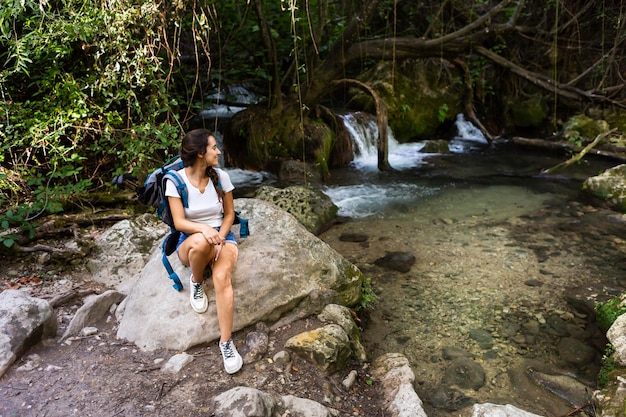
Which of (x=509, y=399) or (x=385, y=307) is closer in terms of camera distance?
(x=509, y=399)

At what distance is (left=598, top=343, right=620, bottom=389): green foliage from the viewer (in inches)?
129

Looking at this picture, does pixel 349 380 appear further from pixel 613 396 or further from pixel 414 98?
pixel 414 98

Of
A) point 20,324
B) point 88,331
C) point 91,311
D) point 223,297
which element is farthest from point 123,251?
point 223,297

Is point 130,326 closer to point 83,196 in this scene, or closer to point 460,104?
point 83,196

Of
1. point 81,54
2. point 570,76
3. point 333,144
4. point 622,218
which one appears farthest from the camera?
point 570,76

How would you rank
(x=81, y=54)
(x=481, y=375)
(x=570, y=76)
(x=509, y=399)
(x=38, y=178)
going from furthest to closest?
(x=570, y=76)
(x=81, y=54)
(x=38, y=178)
(x=481, y=375)
(x=509, y=399)

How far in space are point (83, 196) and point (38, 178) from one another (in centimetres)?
64

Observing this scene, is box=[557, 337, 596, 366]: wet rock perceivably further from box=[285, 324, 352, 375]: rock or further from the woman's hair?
the woman's hair

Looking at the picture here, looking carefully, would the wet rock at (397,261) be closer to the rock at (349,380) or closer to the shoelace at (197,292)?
the rock at (349,380)

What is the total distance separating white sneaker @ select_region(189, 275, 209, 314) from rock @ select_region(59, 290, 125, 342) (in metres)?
0.80

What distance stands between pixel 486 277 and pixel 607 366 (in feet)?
5.24

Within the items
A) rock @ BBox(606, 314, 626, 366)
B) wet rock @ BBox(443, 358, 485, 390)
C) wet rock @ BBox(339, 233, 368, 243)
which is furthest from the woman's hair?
wet rock @ BBox(339, 233, 368, 243)

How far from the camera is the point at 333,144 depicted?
9.41 meters

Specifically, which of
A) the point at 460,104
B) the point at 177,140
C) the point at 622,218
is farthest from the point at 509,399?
the point at 460,104
